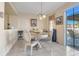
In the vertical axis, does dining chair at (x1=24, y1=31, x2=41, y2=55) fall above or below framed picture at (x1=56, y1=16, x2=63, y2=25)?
below

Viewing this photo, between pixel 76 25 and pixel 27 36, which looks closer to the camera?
pixel 27 36

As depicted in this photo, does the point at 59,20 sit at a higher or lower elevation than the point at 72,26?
higher

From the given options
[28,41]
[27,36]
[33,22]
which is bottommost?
[28,41]

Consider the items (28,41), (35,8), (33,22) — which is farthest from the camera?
(28,41)

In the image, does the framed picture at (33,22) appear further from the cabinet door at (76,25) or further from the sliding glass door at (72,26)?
the cabinet door at (76,25)

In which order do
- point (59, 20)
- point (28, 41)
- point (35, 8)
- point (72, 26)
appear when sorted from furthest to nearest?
point (72, 26) → point (59, 20) → point (28, 41) → point (35, 8)

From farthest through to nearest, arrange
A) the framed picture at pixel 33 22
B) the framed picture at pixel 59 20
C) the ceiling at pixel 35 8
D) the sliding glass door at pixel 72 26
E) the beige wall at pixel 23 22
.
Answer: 1. the sliding glass door at pixel 72 26
2. the framed picture at pixel 59 20
3. the framed picture at pixel 33 22
4. the beige wall at pixel 23 22
5. the ceiling at pixel 35 8

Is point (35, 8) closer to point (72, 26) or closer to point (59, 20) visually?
point (59, 20)

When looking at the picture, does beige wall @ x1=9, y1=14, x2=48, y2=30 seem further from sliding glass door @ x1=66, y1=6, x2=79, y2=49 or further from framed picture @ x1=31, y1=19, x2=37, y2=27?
sliding glass door @ x1=66, y1=6, x2=79, y2=49

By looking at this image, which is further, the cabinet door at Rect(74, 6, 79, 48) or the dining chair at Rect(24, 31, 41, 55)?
the cabinet door at Rect(74, 6, 79, 48)

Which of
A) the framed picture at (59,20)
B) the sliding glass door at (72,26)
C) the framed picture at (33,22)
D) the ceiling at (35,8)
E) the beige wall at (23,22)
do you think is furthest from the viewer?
the sliding glass door at (72,26)

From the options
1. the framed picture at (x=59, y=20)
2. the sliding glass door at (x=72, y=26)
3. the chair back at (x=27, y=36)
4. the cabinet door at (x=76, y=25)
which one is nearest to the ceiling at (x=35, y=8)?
the framed picture at (x=59, y=20)

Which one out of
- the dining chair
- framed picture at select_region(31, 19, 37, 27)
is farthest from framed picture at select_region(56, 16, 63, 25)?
the dining chair

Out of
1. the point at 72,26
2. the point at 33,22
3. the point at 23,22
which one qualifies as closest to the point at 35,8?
the point at 33,22
